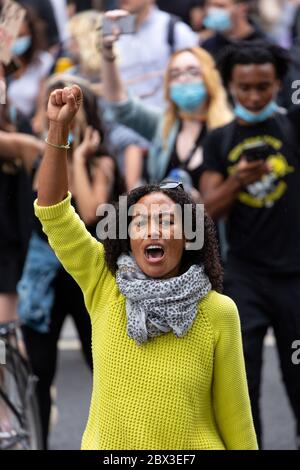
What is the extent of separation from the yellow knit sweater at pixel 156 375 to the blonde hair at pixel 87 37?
178 inches

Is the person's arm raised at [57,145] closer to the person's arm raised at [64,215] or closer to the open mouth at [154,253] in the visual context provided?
the person's arm raised at [64,215]

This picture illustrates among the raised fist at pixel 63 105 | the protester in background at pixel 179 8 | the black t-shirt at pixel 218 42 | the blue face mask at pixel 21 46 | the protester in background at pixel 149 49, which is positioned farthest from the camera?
the protester in background at pixel 179 8

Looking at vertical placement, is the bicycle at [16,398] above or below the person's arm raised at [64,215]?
below

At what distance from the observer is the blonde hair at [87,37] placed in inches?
334

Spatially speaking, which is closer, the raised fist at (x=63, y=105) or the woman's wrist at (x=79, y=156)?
the raised fist at (x=63, y=105)

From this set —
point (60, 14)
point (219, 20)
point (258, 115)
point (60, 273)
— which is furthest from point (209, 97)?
point (60, 14)

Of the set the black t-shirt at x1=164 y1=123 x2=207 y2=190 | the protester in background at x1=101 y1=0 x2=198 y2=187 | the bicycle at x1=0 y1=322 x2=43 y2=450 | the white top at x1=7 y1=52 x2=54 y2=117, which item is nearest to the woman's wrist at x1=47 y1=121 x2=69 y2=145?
the bicycle at x1=0 y1=322 x2=43 y2=450

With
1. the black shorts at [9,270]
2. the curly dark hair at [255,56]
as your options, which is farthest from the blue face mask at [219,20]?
the black shorts at [9,270]

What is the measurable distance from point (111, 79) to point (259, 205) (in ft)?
4.16

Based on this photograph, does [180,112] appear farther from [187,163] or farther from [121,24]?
[121,24]

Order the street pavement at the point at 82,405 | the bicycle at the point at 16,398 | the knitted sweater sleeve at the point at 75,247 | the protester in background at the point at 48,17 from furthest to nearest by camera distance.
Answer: the protester in background at the point at 48,17
the street pavement at the point at 82,405
the bicycle at the point at 16,398
the knitted sweater sleeve at the point at 75,247

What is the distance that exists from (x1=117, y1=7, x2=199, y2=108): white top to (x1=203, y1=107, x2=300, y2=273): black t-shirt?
2415mm

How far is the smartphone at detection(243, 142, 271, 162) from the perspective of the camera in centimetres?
562
